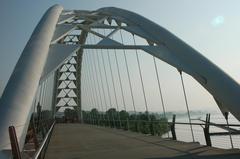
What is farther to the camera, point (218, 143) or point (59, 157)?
point (218, 143)

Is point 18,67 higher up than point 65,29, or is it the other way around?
point 65,29

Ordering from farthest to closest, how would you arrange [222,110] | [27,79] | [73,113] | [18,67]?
[73,113], [222,110], [18,67], [27,79]

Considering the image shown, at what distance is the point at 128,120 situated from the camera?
18.5m

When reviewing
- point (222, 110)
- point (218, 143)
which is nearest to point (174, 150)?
point (218, 143)

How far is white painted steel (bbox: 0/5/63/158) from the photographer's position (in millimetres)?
6445

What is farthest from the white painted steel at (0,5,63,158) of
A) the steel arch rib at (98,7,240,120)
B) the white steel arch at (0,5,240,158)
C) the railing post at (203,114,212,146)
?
the railing post at (203,114,212,146)

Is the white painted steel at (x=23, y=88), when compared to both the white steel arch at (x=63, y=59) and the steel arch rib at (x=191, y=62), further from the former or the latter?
the steel arch rib at (x=191, y=62)

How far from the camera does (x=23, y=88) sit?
7.70 metres

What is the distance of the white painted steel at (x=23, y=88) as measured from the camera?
6.45 meters

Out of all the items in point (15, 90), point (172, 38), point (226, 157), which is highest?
point (172, 38)

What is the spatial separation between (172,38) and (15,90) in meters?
6.90

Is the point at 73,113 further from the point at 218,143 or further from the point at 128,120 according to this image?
the point at 218,143

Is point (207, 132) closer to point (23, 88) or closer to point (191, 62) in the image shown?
point (191, 62)

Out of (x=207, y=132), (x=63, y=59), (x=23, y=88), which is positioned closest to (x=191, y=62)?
(x=207, y=132)
